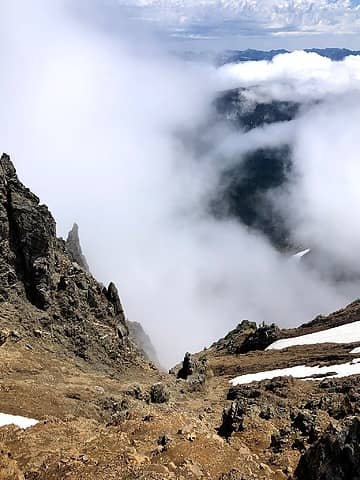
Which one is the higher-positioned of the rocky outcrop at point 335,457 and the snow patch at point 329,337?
the snow patch at point 329,337

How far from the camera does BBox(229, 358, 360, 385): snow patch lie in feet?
159

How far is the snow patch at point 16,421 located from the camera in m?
28.8

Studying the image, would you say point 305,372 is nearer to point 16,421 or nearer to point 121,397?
point 121,397

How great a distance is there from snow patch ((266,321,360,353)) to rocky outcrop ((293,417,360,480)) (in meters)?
43.7

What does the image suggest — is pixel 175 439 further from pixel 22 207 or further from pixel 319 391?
pixel 22 207

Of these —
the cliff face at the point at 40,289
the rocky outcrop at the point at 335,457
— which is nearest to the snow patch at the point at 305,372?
the cliff face at the point at 40,289

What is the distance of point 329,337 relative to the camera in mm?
67938

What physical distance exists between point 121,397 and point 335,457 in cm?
1965

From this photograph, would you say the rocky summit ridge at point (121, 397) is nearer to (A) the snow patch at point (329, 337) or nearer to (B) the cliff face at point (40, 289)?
(B) the cliff face at point (40, 289)

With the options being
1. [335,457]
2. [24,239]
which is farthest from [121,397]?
[335,457]

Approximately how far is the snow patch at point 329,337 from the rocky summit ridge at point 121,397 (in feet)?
1.37

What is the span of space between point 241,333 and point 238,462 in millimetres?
68412

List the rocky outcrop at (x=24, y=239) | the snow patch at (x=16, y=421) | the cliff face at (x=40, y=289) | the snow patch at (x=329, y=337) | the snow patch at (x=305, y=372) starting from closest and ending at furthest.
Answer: the snow patch at (x=16, y=421)
the cliff face at (x=40, y=289)
the rocky outcrop at (x=24, y=239)
the snow patch at (x=305, y=372)
the snow patch at (x=329, y=337)

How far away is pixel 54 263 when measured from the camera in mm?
50906
